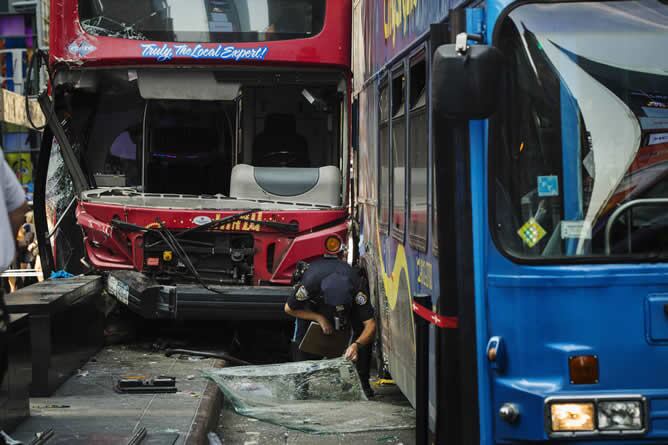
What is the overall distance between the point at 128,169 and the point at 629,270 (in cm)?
788

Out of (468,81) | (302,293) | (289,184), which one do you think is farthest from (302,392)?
(468,81)

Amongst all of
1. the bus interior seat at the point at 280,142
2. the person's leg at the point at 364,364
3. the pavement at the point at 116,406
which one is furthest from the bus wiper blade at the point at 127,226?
the person's leg at the point at 364,364

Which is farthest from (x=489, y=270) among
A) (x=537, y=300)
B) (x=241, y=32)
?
(x=241, y=32)

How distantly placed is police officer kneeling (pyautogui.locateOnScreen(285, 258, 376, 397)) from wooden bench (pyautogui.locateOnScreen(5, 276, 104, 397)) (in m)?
1.82

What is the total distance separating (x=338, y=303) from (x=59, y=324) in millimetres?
2224

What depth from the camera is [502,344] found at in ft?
16.2

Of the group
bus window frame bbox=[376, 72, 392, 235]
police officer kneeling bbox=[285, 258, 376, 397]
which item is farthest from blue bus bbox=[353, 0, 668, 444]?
police officer kneeling bbox=[285, 258, 376, 397]

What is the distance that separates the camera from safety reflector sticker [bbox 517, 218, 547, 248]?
4934 mm

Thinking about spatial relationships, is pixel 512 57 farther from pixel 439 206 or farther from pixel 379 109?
pixel 379 109

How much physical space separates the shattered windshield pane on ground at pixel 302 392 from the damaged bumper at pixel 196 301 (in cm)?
202

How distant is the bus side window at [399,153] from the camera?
267 inches

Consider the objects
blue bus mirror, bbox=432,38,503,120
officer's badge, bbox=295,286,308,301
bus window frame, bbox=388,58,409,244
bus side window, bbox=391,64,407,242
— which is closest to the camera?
blue bus mirror, bbox=432,38,503,120

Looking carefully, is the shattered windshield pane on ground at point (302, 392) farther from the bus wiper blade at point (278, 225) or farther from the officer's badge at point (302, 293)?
the bus wiper blade at point (278, 225)

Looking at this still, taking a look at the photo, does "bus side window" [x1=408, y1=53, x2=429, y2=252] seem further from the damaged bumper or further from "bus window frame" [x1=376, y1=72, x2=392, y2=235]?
the damaged bumper
